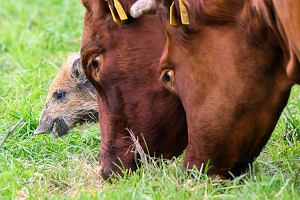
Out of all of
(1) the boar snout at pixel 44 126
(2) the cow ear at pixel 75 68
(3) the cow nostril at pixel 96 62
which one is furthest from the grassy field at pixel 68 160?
(3) the cow nostril at pixel 96 62

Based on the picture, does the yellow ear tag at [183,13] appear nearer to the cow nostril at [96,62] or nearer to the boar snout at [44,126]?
the cow nostril at [96,62]

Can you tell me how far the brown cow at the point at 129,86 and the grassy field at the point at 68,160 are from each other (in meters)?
0.17

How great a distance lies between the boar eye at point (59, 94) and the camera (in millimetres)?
8172

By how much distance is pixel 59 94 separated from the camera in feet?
Result: 26.9

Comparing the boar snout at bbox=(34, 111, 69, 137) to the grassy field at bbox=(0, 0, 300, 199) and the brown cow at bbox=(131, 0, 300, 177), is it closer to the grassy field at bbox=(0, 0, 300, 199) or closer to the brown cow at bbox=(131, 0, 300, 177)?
the grassy field at bbox=(0, 0, 300, 199)

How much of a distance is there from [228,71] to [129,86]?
3.24 ft

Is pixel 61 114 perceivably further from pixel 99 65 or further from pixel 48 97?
pixel 99 65

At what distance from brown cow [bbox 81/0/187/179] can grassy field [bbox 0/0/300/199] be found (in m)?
0.17

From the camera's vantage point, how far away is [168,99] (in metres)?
5.99

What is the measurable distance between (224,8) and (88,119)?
10.3 ft

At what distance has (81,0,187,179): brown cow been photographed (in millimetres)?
5977

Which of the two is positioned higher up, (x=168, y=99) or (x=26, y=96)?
(x=168, y=99)

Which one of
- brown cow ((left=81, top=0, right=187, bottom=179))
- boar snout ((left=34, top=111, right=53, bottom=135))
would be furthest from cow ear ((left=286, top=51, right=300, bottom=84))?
boar snout ((left=34, top=111, right=53, bottom=135))

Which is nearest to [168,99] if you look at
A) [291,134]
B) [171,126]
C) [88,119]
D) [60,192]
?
[171,126]
